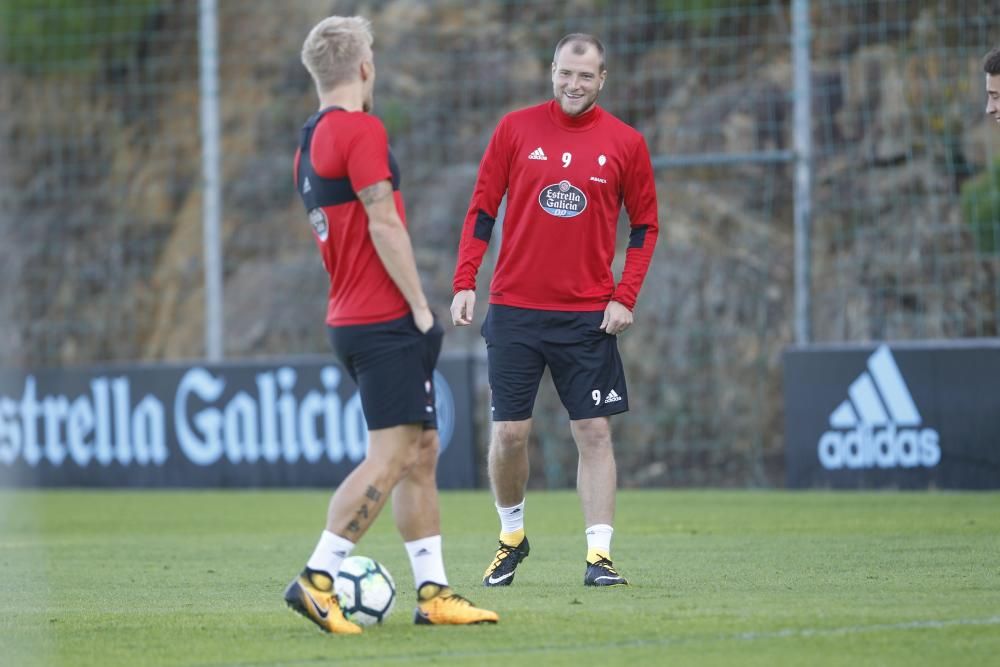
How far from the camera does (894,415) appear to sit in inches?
454

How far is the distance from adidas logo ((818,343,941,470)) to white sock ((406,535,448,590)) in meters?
6.75

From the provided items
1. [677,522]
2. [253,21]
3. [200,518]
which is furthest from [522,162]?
[253,21]

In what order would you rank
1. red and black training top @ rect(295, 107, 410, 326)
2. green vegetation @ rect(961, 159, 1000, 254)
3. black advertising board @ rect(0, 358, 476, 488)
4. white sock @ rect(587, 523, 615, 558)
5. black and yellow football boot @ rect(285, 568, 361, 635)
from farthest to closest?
green vegetation @ rect(961, 159, 1000, 254) < black advertising board @ rect(0, 358, 476, 488) < white sock @ rect(587, 523, 615, 558) < red and black training top @ rect(295, 107, 410, 326) < black and yellow football boot @ rect(285, 568, 361, 635)

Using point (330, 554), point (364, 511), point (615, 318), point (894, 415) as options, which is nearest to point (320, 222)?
point (364, 511)

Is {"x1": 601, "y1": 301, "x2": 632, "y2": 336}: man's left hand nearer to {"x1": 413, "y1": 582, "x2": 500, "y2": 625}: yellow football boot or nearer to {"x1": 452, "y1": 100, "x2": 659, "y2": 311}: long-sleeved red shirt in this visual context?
{"x1": 452, "y1": 100, "x2": 659, "y2": 311}: long-sleeved red shirt

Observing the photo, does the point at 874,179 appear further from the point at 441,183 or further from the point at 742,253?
the point at 441,183

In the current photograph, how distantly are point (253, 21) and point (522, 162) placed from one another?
1262 cm

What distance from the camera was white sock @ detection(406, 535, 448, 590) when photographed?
17.5ft

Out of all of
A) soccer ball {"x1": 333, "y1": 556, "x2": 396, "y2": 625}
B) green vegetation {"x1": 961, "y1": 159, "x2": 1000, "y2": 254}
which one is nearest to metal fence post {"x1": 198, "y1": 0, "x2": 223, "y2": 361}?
green vegetation {"x1": 961, "y1": 159, "x2": 1000, "y2": 254}

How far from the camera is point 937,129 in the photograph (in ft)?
48.2

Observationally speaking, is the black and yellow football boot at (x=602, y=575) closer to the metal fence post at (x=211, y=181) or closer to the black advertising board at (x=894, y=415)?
the black advertising board at (x=894, y=415)

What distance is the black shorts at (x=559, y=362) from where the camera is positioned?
6.74 m

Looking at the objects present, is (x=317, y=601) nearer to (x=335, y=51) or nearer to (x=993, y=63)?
(x=335, y=51)

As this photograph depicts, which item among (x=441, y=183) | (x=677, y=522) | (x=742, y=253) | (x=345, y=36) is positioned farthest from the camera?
(x=441, y=183)
